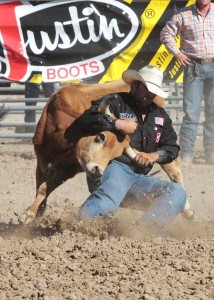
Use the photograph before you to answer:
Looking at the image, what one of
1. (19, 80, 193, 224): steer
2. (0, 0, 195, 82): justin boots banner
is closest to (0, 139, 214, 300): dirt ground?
(19, 80, 193, 224): steer

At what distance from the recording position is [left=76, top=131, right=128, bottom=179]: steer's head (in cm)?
589

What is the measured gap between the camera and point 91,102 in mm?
6547

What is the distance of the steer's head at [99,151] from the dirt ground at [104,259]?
0.42 m

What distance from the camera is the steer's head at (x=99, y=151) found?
19.3 feet

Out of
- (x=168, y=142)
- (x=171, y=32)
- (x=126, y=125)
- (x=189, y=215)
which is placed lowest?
(x=189, y=215)

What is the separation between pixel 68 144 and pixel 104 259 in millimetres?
1507

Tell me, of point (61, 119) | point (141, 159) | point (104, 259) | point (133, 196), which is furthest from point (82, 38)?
point (104, 259)

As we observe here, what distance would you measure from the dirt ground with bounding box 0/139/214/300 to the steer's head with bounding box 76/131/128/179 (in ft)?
1.36

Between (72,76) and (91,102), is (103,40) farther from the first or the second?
(91,102)

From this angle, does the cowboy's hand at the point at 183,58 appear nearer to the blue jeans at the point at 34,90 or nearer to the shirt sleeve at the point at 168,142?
the blue jeans at the point at 34,90

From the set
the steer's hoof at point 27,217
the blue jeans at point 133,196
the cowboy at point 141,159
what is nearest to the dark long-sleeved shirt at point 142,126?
the cowboy at point 141,159

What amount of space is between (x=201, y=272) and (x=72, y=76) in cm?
575

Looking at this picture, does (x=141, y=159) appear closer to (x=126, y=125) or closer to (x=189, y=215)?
(x=126, y=125)

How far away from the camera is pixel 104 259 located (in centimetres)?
502
